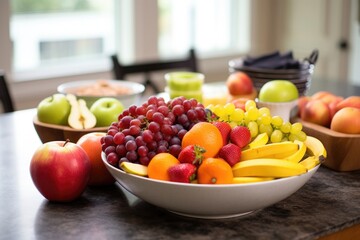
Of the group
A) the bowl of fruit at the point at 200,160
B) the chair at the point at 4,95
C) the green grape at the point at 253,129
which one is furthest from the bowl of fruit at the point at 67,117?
the chair at the point at 4,95

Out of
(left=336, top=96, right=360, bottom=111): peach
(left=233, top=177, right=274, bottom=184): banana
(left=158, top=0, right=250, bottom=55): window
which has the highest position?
(left=158, top=0, right=250, bottom=55): window

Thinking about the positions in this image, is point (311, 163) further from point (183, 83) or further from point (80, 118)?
point (183, 83)

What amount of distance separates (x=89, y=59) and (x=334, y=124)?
2413mm

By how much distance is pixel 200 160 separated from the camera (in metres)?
1.18

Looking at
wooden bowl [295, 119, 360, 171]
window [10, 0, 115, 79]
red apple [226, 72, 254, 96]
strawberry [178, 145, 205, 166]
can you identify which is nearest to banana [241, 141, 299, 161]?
strawberry [178, 145, 205, 166]

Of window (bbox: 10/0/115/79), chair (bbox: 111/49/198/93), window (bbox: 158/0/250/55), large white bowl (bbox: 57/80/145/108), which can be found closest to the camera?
large white bowl (bbox: 57/80/145/108)

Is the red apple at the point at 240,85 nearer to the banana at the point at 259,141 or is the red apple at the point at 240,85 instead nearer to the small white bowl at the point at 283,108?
the small white bowl at the point at 283,108

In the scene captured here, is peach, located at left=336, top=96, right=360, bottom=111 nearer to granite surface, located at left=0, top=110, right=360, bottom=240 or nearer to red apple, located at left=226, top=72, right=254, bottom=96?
granite surface, located at left=0, top=110, right=360, bottom=240

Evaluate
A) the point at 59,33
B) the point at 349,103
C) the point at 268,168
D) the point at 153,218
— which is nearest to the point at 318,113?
the point at 349,103

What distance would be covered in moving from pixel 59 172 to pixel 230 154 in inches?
13.1

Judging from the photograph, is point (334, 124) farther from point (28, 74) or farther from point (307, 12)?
point (307, 12)

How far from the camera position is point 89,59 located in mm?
3756

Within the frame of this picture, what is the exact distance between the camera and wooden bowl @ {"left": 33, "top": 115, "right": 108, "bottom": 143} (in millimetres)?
1555

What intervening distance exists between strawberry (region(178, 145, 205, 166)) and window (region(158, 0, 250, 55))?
2.87m
